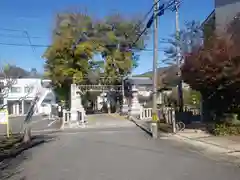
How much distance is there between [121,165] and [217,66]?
8483 mm

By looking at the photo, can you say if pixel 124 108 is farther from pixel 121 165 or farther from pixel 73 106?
pixel 121 165

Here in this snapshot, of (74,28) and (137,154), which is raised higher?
(74,28)

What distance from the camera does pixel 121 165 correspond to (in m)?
11.2

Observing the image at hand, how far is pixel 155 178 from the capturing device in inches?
360

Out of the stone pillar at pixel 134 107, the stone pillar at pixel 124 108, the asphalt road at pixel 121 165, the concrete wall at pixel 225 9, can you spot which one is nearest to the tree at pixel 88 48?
the stone pillar at pixel 124 108

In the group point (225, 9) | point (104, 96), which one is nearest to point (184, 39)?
point (225, 9)

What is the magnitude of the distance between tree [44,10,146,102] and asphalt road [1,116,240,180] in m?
29.2

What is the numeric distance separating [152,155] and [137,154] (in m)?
0.60

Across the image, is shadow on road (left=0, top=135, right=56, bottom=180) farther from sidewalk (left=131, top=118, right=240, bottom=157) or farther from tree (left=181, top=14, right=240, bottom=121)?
tree (left=181, top=14, right=240, bottom=121)

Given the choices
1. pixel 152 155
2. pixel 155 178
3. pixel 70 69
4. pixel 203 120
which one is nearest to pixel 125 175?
pixel 155 178

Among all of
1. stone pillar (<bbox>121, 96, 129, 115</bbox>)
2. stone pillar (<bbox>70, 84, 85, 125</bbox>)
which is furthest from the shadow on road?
stone pillar (<bbox>121, 96, 129, 115</bbox>)

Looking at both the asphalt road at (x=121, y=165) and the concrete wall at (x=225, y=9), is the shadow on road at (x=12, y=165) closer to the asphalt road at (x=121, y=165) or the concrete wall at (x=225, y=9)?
the asphalt road at (x=121, y=165)

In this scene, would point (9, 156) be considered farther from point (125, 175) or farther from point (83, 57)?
point (83, 57)

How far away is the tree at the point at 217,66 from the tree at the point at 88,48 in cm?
2475
